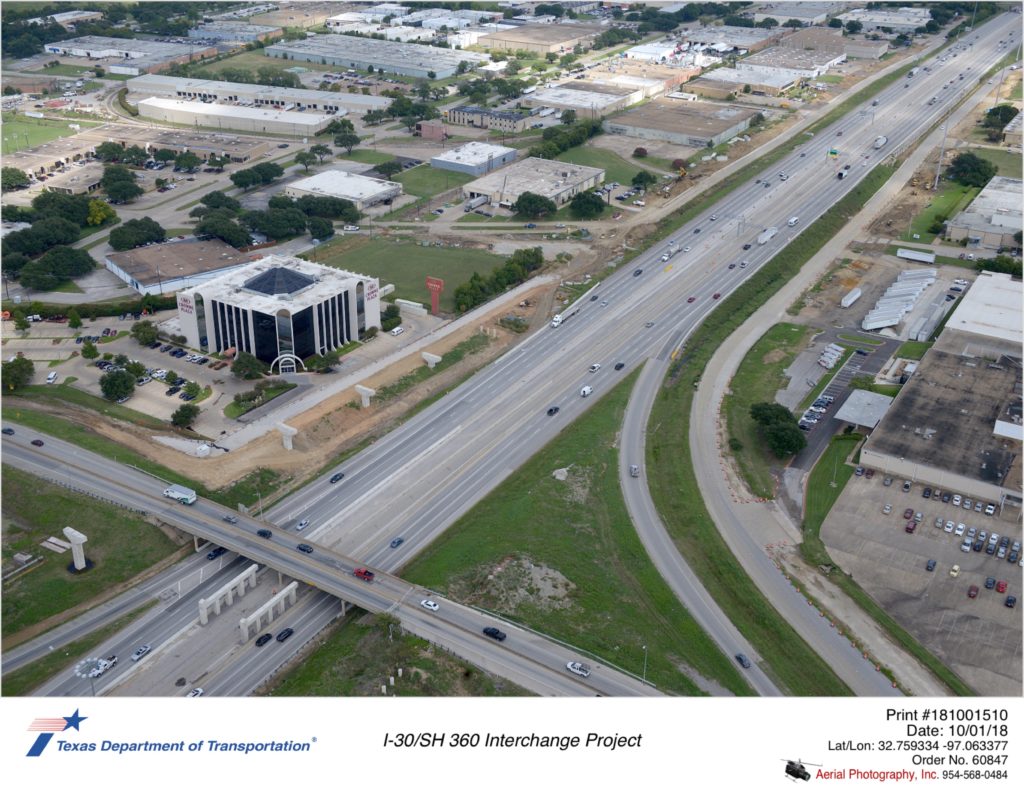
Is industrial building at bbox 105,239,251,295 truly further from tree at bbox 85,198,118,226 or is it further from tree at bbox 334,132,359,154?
tree at bbox 334,132,359,154

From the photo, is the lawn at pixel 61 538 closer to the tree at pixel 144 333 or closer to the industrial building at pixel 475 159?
the tree at pixel 144 333

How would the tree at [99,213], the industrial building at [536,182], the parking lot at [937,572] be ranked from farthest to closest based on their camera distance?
the industrial building at [536,182]
the tree at [99,213]
the parking lot at [937,572]

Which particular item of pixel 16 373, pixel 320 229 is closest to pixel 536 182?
pixel 320 229

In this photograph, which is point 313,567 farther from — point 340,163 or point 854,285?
point 340,163

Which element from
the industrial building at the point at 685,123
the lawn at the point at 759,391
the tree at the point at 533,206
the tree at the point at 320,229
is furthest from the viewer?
the industrial building at the point at 685,123

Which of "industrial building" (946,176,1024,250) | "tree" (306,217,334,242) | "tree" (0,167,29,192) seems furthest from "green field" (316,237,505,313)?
"industrial building" (946,176,1024,250)

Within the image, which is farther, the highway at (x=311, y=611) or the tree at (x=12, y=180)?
the tree at (x=12, y=180)

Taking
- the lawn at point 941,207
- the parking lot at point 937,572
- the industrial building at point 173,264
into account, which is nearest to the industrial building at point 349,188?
the industrial building at point 173,264

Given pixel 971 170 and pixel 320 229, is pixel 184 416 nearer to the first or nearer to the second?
pixel 320 229
